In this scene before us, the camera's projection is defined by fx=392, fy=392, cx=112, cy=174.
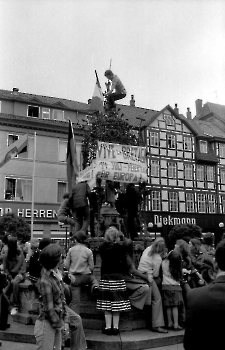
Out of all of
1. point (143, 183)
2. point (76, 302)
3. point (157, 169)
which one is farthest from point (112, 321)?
point (157, 169)

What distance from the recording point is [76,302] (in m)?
6.30

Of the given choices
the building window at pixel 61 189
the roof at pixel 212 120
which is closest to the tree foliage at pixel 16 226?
the building window at pixel 61 189

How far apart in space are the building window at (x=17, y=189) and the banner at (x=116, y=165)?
22.5 meters

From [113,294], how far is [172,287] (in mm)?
1254

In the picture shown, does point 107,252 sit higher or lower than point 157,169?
lower

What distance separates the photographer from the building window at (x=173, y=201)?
38.1 m

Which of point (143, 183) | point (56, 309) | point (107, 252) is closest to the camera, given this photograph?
point (56, 309)

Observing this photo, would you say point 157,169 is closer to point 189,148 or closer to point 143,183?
point 189,148

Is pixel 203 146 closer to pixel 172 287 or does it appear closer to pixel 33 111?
pixel 33 111

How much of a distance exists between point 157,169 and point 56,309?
34.3 meters

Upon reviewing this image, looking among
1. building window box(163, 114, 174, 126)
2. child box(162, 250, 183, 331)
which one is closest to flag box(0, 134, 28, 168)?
child box(162, 250, 183, 331)

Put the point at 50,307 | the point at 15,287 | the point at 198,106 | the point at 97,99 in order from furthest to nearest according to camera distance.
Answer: the point at 198,106 < the point at 97,99 < the point at 15,287 < the point at 50,307

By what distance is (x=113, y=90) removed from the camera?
1146 centimetres

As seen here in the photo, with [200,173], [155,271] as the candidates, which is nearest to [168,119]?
[200,173]
